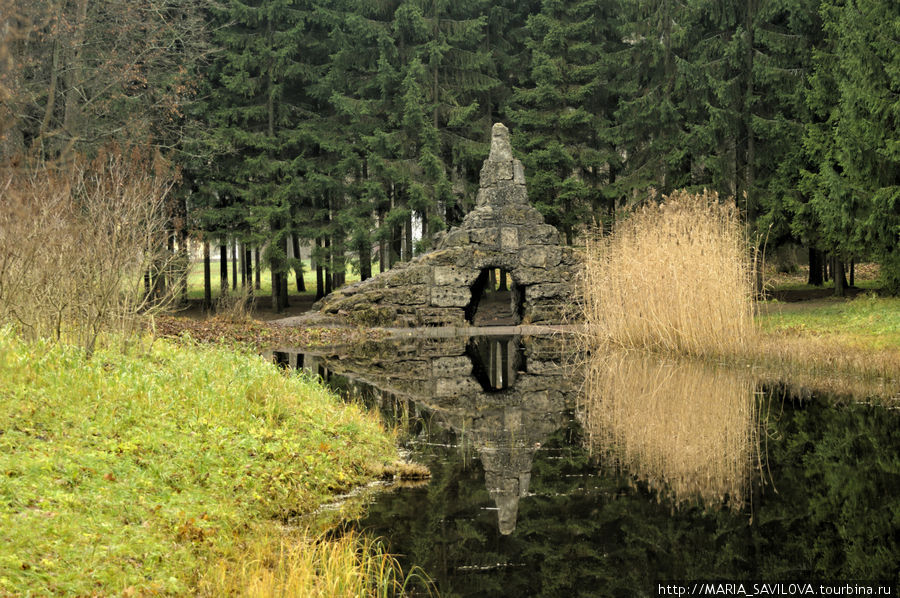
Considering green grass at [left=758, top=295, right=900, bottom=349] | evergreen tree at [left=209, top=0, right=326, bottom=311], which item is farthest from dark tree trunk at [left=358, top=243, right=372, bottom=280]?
green grass at [left=758, top=295, right=900, bottom=349]

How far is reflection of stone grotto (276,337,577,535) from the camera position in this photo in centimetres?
760

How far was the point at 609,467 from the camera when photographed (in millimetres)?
7348

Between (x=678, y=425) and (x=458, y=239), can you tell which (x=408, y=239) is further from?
(x=678, y=425)

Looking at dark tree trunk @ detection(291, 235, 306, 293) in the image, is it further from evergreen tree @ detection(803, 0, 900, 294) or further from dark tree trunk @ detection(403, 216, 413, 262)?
evergreen tree @ detection(803, 0, 900, 294)

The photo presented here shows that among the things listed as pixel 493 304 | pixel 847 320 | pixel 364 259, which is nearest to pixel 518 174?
pixel 493 304

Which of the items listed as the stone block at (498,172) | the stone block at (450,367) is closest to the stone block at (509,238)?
the stone block at (498,172)

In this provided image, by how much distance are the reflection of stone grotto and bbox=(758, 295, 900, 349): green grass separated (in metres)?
3.88

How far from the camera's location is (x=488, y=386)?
12141mm

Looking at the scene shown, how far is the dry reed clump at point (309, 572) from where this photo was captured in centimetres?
450

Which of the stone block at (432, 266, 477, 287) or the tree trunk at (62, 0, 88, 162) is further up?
the tree trunk at (62, 0, 88, 162)

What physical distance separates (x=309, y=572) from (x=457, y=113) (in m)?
24.2

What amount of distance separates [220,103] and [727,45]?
15964 millimetres

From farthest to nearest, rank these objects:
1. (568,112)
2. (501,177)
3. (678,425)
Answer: (568,112) < (501,177) < (678,425)

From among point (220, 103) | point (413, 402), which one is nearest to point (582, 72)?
point (220, 103)
